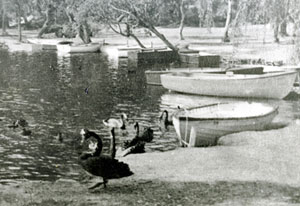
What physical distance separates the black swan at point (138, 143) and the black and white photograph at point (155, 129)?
6 centimetres

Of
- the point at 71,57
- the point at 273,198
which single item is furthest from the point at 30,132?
the point at 71,57

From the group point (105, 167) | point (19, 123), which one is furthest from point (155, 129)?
point (105, 167)

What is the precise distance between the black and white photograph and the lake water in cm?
7

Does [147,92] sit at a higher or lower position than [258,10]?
lower

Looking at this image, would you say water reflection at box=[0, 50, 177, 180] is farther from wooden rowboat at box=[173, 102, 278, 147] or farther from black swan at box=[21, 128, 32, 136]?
wooden rowboat at box=[173, 102, 278, 147]

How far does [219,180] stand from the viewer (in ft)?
55.1

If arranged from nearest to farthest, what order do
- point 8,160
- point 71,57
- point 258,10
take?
point 8,160 → point 258,10 → point 71,57

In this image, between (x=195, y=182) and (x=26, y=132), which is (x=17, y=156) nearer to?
(x=26, y=132)

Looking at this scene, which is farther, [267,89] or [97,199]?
[267,89]

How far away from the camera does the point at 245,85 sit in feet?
109

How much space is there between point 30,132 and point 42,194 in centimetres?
867

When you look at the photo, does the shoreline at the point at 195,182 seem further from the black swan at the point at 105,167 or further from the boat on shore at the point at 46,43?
the boat on shore at the point at 46,43

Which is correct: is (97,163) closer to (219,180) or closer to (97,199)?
(97,199)

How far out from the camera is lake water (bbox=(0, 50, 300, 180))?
20281mm
